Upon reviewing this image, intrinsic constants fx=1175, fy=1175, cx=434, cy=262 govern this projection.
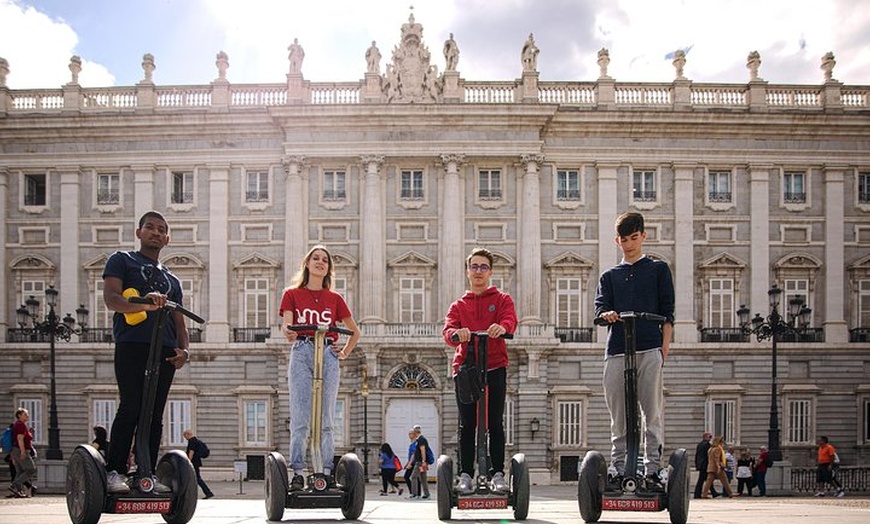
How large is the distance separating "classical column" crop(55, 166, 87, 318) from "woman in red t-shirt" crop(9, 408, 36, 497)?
706 inches

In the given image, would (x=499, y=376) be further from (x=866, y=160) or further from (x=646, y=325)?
(x=866, y=160)

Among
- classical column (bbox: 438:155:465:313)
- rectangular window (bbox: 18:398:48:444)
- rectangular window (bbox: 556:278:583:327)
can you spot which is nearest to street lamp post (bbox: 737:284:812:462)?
rectangular window (bbox: 556:278:583:327)

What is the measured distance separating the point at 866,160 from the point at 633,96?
28.1 ft

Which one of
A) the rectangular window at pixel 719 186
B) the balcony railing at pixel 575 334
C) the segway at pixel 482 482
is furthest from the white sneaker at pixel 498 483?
the rectangular window at pixel 719 186

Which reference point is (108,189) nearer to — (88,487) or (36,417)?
(36,417)

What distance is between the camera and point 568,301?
4122 centimetres

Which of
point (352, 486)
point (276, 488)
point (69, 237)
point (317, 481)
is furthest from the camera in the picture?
point (69, 237)

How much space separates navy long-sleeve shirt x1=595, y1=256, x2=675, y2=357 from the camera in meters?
9.48

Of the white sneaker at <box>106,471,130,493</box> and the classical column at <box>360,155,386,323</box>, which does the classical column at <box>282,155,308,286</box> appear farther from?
the white sneaker at <box>106,471,130,493</box>

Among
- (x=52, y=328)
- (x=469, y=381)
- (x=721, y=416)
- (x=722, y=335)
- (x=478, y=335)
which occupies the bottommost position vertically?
(x=721, y=416)

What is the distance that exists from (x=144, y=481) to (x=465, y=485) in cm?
279

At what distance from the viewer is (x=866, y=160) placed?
41781 mm

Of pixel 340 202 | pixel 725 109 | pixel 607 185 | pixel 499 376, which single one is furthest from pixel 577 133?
pixel 499 376

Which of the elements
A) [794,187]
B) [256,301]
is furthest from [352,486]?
[794,187]
